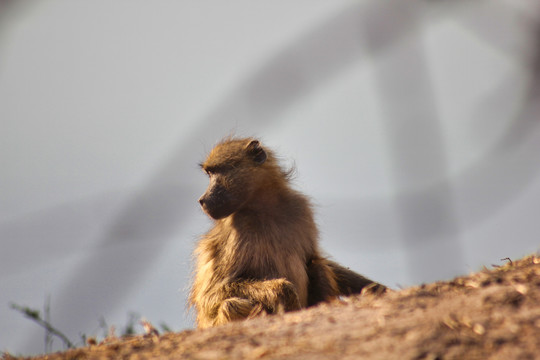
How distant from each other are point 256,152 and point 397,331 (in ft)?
14.3

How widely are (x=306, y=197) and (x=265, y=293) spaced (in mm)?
1704

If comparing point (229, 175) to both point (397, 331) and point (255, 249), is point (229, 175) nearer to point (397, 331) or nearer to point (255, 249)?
point (255, 249)

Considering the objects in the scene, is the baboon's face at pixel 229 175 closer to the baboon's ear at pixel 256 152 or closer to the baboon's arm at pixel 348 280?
Answer: the baboon's ear at pixel 256 152

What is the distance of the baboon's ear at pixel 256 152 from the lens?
7938mm

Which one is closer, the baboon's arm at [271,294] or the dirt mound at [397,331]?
the dirt mound at [397,331]

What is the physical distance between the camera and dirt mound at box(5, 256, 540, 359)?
3.62m

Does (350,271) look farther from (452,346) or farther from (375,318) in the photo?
(452,346)

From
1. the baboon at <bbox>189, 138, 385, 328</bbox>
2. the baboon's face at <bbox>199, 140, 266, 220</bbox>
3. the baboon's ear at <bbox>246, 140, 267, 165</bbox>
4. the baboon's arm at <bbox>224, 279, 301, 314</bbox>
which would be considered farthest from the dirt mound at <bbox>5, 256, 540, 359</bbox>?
the baboon's ear at <bbox>246, 140, 267, 165</bbox>

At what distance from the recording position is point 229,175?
7637 millimetres

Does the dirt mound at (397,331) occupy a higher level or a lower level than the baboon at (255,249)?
lower

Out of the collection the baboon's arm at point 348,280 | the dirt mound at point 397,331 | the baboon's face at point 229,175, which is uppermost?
the baboon's face at point 229,175

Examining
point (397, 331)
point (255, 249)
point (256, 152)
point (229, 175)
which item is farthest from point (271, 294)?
point (397, 331)

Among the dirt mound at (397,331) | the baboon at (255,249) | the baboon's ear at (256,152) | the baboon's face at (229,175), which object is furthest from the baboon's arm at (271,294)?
the baboon's ear at (256,152)

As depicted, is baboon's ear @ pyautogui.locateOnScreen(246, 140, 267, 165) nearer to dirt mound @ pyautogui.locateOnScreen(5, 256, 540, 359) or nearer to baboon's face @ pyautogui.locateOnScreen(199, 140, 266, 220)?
baboon's face @ pyautogui.locateOnScreen(199, 140, 266, 220)
